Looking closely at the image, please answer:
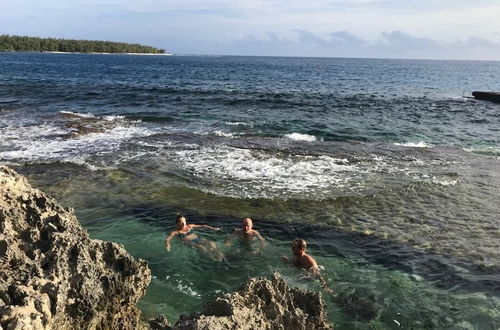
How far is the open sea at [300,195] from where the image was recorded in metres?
8.84

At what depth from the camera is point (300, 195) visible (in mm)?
14383

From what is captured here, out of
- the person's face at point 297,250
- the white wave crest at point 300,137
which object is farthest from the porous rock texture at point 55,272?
the white wave crest at point 300,137

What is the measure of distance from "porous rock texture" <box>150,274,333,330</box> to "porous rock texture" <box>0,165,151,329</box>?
0.83 m

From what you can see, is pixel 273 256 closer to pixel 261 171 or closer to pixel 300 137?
pixel 261 171

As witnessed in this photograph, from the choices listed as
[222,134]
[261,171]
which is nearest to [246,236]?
[261,171]

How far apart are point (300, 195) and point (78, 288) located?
9.93 metres

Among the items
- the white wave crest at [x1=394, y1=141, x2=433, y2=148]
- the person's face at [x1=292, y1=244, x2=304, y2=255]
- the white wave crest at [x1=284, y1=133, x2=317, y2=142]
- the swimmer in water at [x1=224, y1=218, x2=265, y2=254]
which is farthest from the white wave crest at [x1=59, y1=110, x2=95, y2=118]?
the person's face at [x1=292, y1=244, x2=304, y2=255]

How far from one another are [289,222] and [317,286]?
11.6ft

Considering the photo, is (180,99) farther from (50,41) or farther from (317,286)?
(50,41)

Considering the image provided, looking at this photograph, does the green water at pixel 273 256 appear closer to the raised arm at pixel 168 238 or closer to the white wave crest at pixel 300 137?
the raised arm at pixel 168 238

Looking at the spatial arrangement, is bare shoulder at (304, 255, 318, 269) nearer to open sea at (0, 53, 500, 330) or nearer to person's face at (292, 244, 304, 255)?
person's face at (292, 244, 304, 255)

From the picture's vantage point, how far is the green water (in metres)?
8.10

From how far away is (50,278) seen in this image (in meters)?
5.13

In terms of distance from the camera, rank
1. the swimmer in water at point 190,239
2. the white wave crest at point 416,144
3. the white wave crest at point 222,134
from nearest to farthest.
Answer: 1. the swimmer in water at point 190,239
2. the white wave crest at point 416,144
3. the white wave crest at point 222,134
